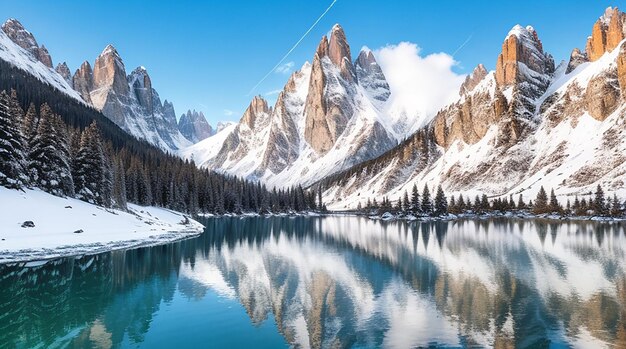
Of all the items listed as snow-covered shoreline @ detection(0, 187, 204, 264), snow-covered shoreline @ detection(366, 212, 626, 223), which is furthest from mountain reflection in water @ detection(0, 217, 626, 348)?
snow-covered shoreline @ detection(366, 212, 626, 223)

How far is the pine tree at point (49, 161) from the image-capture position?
66.6 meters

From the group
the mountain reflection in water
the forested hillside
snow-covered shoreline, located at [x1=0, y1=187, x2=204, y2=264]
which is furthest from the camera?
the forested hillside

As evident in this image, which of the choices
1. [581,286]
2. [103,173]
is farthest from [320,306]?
[103,173]

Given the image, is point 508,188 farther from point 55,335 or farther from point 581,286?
point 55,335

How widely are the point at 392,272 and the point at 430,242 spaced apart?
30.0m

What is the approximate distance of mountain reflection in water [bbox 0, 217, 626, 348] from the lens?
68.7 ft

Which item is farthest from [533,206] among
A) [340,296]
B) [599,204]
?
[340,296]

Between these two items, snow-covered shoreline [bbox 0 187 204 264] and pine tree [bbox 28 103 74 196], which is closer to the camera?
snow-covered shoreline [bbox 0 187 204 264]

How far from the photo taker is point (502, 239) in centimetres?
7094

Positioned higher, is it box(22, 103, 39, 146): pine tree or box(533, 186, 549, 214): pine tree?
box(22, 103, 39, 146): pine tree

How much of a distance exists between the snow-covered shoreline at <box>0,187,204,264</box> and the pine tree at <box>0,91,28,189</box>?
6.40ft

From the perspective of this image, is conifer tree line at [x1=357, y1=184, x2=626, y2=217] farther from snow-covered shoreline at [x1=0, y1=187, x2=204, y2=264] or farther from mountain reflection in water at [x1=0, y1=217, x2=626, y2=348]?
snow-covered shoreline at [x1=0, y1=187, x2=204, y2=264]

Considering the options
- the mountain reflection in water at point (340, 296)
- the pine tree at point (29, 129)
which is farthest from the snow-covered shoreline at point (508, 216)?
the pine tree at point (29, 129)

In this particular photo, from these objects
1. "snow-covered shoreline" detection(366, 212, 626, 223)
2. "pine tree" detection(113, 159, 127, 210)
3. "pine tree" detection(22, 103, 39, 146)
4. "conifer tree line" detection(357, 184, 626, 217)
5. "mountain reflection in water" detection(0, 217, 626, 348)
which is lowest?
"mountain reflection in water" detection(0, 217, 626, 348)
